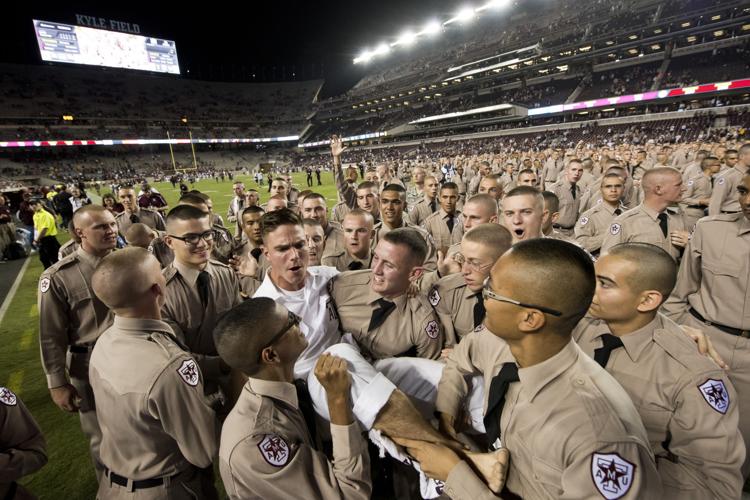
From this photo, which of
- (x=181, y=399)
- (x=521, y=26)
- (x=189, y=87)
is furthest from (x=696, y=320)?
(x=189, y=87)

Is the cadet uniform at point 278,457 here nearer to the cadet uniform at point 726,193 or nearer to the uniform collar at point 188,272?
the uniform collar at point 188,272

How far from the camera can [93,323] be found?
3621 mm

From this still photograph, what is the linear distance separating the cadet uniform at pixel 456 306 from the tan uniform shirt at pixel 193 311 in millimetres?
2067

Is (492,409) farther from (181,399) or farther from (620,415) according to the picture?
(181,399)

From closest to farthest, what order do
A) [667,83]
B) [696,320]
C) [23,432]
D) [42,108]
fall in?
[23,432] → [696,320] → [667,83] → [42,108]

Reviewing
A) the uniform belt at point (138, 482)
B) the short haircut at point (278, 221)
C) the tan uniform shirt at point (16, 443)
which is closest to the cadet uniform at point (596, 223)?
the short haircut at point (278, 221)

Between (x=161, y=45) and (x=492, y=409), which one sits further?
(x=161, y=45)

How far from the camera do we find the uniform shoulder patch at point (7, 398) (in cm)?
190

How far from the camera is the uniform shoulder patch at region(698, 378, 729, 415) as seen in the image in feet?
5.92

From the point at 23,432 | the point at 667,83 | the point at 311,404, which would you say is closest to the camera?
the point at 23,432

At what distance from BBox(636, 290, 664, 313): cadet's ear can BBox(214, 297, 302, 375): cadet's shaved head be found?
84.6 inches

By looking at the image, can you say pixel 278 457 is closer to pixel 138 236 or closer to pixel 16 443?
pixel 16 443

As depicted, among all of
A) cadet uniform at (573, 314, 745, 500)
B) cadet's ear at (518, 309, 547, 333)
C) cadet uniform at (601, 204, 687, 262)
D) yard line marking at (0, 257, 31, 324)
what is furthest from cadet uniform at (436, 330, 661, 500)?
yard line marking at (0, 257, 31, 324)

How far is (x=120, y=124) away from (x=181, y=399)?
2908 inches
